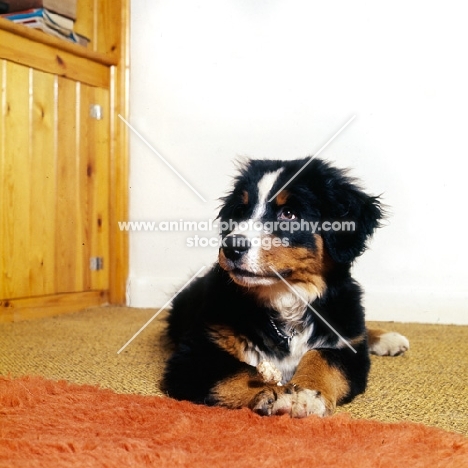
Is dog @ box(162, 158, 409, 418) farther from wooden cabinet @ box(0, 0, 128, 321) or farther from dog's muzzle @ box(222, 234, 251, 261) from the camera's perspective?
wooden cabinet @ box(0, 0, 128, 321)

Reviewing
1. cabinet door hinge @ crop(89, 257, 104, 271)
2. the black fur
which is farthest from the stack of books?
the black fur

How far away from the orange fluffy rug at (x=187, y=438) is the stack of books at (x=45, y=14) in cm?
234

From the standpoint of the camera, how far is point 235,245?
1687 mm

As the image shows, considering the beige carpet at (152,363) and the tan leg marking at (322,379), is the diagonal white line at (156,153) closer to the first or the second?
the beige carpet at (152,363)

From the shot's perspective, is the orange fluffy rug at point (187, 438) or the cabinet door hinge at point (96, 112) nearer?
the orange fluffy rug at point (187, 438)

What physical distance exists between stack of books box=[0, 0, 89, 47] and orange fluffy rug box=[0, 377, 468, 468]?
92.1 inches

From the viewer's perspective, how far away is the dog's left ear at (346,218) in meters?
1.84

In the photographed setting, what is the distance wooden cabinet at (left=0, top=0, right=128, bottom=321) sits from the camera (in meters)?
3.10

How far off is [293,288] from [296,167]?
0.39 m

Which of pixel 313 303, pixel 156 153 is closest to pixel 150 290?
pixel 156 153

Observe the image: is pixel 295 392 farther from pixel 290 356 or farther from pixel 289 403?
pixel 290 356

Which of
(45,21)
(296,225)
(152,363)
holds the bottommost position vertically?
(152,363)

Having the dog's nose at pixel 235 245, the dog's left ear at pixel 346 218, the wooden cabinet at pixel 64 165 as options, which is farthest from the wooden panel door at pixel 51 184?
the dog's left ear at pixel 346 218

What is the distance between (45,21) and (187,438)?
Result: 2.73 metres
